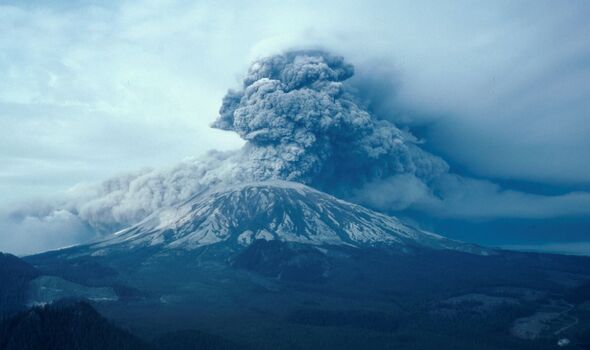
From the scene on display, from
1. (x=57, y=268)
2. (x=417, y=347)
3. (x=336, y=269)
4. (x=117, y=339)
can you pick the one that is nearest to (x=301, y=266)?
(x=336, y=269)

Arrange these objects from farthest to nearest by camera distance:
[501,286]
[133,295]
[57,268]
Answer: [57,268] → [501,286] → [133,295]

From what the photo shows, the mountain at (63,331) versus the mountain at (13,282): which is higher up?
the mountain at (13,282)

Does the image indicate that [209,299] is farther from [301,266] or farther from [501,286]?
[501,286]

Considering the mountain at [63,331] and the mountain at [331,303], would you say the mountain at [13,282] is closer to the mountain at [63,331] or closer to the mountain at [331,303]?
the mountain at [331,303]

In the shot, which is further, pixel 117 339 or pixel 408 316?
pixel 408 316

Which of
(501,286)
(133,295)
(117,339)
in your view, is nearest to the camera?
(117,339)

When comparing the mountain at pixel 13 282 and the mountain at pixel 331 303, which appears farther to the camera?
the mountain at pixel 13 282

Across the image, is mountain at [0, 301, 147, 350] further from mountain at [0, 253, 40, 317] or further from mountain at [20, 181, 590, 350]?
mountain at [0, 253, 40, 317]

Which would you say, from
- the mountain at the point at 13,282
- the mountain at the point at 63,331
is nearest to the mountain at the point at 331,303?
the mountain at the point at 13,282

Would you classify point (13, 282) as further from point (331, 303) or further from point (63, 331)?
point (331, 303)

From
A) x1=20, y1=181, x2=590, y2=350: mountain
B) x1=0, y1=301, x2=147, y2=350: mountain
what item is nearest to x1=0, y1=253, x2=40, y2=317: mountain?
x1=20, y1=181, x2=590, y2=350: mountain

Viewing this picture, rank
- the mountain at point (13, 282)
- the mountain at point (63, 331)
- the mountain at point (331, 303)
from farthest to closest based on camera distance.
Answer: the mountain at point (13, 282), the mountain at point (331, 303), the mountain at point (63, 331)
